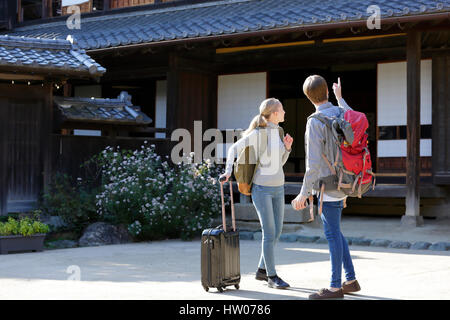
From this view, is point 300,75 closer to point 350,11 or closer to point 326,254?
point 350,11

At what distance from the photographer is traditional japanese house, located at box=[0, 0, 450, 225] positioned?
471 inches

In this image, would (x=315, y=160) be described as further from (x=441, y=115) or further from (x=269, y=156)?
(x=441, y=115)

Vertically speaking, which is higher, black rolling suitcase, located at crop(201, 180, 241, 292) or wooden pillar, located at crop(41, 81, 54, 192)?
wooden pillar, located at crop(41, 81, 54, 192)

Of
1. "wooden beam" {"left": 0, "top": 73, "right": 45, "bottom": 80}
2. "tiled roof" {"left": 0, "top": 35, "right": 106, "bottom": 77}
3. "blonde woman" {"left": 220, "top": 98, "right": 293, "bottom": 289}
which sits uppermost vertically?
"tiled roof" {"left": 0, "top": 35, "right": 106, "bottom": 77}

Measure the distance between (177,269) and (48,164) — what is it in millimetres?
4605

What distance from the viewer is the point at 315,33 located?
40.8 ft

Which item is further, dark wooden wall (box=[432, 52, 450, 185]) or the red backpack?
dark wooden wall (box=[432, 52, 450, 185])

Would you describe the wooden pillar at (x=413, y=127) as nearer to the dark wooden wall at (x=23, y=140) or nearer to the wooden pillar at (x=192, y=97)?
the wooden pillar at (x=192, y=97)

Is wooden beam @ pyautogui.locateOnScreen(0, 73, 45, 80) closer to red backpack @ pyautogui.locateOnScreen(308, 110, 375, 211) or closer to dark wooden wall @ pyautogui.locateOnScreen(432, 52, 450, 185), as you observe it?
red backpack @ pyautogui.locateOnScreen(308, 110, 375, 211)

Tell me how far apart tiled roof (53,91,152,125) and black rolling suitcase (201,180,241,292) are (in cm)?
638

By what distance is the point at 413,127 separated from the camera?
11883mm

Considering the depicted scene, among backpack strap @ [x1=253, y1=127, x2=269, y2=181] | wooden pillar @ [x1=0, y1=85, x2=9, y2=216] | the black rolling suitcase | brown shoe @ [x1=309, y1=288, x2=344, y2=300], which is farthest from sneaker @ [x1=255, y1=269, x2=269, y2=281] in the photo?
wooden pillar @ [x1=0, y1=85, x2=9, y2=216]

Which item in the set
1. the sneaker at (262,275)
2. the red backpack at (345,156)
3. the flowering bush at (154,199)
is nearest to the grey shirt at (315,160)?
the red backpack at (345,156)
